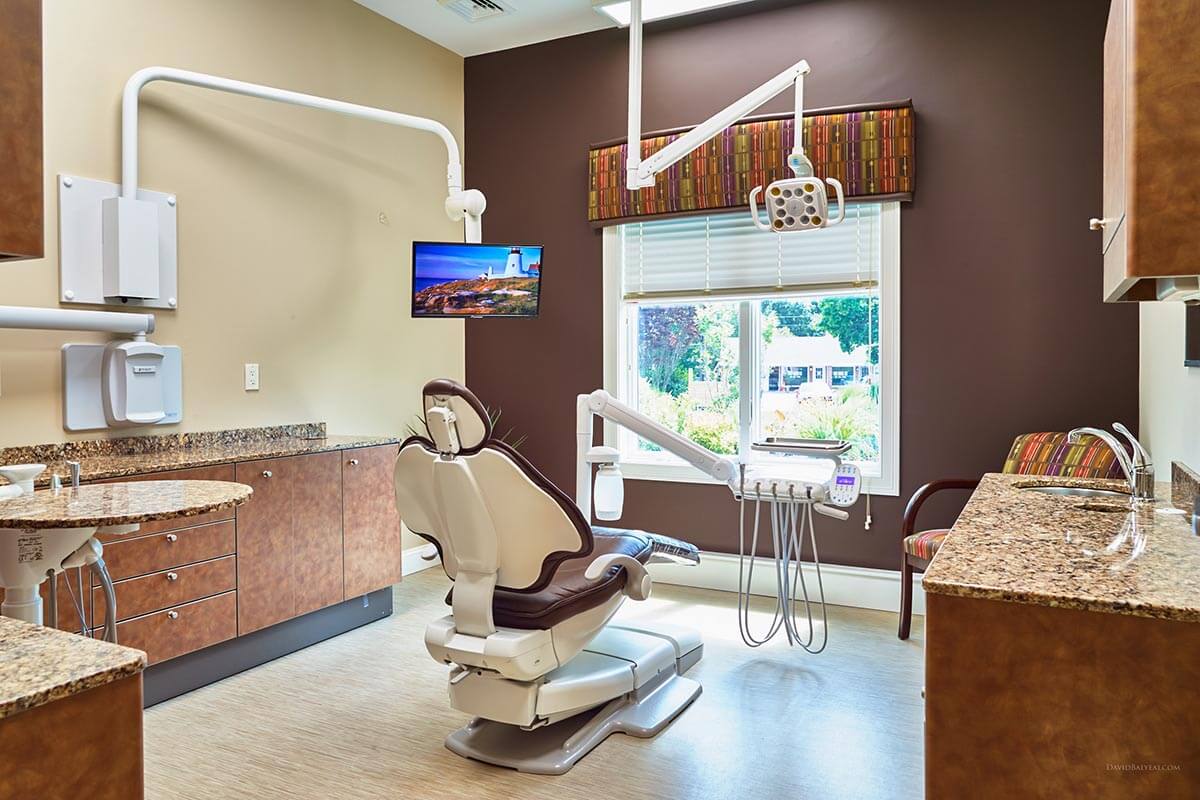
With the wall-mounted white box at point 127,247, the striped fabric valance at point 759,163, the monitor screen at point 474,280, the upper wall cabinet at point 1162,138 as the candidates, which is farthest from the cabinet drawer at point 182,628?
the upper wall cabinet at point 1162,138

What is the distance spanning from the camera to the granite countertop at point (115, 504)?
185 centimetres

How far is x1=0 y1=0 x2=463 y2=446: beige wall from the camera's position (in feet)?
10.5

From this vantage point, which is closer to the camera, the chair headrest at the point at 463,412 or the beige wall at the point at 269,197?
the chair headrest at the point at 463,412

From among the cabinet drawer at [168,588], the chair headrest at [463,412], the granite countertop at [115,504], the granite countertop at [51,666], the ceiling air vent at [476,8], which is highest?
the ceiling air vent at [476,8]

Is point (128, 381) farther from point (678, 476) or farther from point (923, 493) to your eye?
point (923, 493)

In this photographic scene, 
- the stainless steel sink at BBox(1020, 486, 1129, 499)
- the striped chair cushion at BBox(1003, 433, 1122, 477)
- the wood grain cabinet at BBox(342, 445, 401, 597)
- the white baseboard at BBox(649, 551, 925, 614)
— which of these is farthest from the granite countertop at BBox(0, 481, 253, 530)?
the striped chair cushion at BBox(1003, 433, 1122, 477)

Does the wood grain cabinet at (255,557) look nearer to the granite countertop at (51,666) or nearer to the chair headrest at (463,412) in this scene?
the chair headrest at (463,412)

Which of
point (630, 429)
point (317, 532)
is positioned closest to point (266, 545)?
point (317, 532)

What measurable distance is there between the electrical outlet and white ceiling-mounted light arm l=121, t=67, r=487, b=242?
95cm

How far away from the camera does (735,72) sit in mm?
4555

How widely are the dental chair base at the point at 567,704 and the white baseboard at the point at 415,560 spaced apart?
6.91ft

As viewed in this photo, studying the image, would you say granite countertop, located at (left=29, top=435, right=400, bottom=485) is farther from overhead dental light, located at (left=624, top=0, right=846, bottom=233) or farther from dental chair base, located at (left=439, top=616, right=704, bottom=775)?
overhead dental light, located at (left=624, top=0, right=846, bottom=233)

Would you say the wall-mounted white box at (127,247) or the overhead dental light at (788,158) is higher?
the overhead dental light at (788,158)

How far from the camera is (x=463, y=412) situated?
243cm
